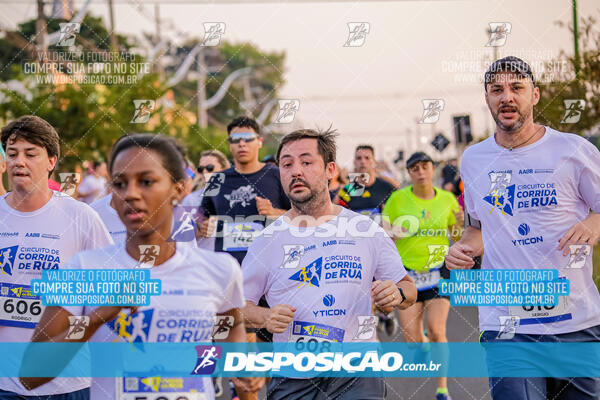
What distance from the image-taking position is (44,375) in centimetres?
312

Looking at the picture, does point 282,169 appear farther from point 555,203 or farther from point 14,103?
point 14,103

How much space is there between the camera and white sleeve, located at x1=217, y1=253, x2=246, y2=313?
316cm

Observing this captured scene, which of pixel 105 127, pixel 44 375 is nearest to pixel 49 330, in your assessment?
pixel 44 375

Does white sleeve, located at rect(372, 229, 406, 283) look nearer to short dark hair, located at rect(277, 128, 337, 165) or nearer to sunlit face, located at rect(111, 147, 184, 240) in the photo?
short dark hair, located at rect(277, 128, 337, 165)

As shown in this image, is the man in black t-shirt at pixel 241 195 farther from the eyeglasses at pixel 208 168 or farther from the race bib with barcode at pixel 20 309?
the race bib with barcode at pixel 20 309

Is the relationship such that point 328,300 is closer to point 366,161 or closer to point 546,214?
point 546,214

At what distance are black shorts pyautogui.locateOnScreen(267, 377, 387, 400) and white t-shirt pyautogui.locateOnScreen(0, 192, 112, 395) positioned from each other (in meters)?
1.28

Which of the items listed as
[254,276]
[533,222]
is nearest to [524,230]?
[533,222]

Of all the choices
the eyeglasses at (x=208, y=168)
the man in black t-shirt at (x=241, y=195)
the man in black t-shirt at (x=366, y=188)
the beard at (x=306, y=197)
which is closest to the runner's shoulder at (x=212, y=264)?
the beard at (x=306, y=197)

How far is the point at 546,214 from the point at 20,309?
9.76 feet

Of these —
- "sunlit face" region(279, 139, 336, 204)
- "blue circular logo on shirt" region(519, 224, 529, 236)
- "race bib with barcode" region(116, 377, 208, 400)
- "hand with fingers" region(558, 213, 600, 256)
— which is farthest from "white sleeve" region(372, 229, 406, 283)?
"race bib with barcode" region(116, 377, 208, 400)

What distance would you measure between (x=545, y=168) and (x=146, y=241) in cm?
227

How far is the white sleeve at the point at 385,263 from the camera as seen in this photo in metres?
3.98

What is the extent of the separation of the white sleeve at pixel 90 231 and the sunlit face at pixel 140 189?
0.81 m
